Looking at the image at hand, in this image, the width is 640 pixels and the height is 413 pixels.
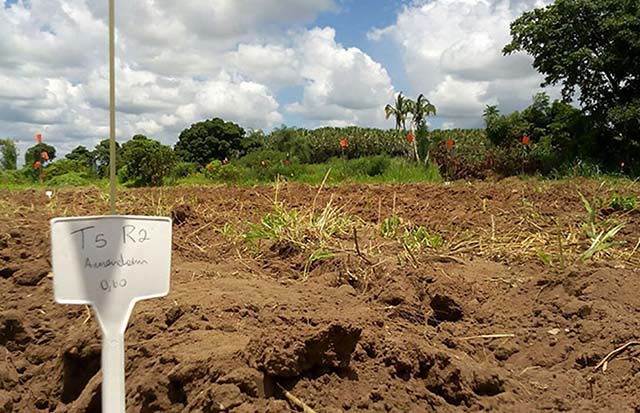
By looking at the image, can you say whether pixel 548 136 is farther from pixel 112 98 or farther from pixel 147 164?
pixel 112 98

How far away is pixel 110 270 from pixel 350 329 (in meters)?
0.70

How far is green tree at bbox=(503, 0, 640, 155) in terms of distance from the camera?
47.3 ft

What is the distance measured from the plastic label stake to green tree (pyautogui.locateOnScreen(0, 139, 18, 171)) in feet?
47.1

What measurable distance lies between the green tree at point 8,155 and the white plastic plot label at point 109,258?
1436 centimetres

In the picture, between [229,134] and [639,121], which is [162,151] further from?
[229,134]

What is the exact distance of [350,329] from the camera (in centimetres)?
178

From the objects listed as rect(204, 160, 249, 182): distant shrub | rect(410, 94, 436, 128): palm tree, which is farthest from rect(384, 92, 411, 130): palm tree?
rect(204, 160, 249, 182): distant shrub

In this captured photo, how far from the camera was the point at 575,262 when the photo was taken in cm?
337

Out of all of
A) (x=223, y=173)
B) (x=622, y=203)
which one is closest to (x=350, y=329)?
(x=622, y=203)

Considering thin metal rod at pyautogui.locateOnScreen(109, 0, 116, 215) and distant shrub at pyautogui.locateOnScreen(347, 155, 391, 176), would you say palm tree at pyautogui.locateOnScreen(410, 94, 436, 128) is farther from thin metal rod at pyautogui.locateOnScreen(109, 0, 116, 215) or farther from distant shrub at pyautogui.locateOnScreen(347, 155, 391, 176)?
thin metal rod at pyautogui.locateOnScreen(109, 0, 116, 215)

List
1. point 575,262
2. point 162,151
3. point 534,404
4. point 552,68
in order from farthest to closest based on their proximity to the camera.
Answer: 1. point 552,68
2. point 162,151
3. point 575,262
4. point 534,404

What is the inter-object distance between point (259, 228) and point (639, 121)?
1288 cm

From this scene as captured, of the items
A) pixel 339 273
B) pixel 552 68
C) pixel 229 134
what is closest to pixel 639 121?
pixel 552 68

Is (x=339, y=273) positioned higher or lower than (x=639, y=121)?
lower
